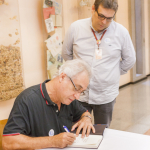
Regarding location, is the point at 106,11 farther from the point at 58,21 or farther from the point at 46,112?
the point at 58,21

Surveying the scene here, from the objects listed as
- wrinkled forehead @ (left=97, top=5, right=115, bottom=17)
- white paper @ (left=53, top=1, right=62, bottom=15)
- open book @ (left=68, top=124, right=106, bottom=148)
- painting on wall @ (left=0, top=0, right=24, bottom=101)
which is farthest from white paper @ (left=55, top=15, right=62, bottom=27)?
open book @ (left=68, top=124, right=106, bottom=148)

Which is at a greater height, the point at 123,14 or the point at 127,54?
the point at 123,14

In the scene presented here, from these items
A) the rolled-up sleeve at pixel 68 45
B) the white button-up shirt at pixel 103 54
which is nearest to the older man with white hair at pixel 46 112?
the white button-up shirt at pixel 103 54

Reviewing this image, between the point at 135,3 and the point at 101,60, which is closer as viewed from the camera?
the point at 101,60

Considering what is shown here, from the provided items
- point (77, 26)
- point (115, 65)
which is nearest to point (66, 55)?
point (77, 26)

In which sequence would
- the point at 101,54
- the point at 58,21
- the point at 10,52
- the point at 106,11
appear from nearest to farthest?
the point at 106,11
the point at 101,54
the point at 10,52
the point at 58,21

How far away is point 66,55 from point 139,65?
111 centimetres

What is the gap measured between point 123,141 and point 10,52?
5.52 ft

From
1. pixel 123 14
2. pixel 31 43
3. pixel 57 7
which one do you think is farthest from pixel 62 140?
pixel 57 7

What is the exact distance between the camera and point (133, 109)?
294 centimetres

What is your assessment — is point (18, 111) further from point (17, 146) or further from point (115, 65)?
point (115, 65)

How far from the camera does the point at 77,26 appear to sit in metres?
2.04

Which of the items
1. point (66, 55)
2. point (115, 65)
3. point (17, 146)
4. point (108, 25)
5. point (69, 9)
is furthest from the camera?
point (69, 9)

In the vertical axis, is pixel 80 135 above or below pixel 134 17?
below
